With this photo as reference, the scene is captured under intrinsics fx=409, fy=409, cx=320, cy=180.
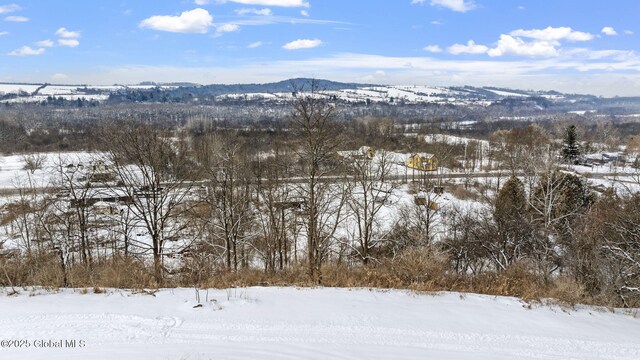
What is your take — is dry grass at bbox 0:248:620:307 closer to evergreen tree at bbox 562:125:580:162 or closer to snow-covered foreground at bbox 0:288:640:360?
snow-covered foreground at bbox 0:288:640:360

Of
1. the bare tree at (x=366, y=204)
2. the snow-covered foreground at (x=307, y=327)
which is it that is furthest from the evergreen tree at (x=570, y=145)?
the snow-covered foreground at (x=307, y=327)

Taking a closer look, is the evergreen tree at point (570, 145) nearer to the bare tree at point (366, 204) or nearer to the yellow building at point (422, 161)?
the yellow building at point (422, 161)

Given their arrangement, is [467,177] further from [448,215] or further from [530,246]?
[530,246]

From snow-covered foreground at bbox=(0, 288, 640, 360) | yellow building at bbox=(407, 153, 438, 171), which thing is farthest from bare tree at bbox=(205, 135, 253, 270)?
yellow building at bbox=(407, 153, 438, 171)

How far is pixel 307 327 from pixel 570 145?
6360 cm

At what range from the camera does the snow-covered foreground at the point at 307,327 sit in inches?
207

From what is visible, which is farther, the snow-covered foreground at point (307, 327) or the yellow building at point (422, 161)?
the yellow building at point (422, 161)

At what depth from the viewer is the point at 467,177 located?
49438 millimetres

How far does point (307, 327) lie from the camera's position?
233 inches

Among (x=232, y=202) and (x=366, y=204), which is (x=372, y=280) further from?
(x=232, y=202)

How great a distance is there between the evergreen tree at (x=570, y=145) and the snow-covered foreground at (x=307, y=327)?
5806 centimetres

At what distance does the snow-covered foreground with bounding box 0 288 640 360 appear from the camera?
5.26 m

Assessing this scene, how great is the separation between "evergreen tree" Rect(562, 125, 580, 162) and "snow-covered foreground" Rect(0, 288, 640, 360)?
5806 cm

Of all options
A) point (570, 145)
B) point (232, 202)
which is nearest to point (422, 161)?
point (570, 145)
